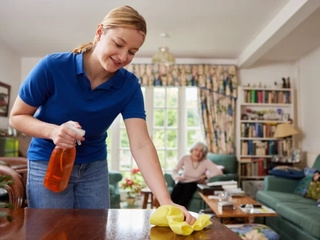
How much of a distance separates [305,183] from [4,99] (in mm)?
4519

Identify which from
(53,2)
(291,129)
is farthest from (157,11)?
(291,129)

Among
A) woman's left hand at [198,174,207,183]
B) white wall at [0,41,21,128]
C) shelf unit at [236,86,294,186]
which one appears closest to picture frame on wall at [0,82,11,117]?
white wall at [0,41,21,128]

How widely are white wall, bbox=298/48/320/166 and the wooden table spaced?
4.82m

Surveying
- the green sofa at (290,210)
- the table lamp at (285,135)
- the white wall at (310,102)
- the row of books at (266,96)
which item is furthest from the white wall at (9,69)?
the white wall at (310,102)

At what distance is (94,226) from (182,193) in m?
3.88

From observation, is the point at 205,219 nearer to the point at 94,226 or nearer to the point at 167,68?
the point at 94,226

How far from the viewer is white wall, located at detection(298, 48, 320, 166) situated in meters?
5.17

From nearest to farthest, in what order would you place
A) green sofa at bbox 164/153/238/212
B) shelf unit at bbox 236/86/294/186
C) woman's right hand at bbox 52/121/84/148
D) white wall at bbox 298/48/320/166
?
1. woman's right hand at bbox 52/121/84/148
2. green sofa at bbox 164/153/238/212
3. white wall at bbox 298/48/320/166
4. shelf unit at bbox 236/86/294/186

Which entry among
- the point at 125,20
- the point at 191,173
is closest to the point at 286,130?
the point at 191,173

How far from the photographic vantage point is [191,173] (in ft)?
15.7

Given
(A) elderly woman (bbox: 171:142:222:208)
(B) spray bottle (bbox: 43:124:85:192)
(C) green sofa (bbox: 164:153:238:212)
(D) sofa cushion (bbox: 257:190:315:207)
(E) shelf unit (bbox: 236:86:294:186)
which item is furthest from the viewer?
(E) shelf unit (bbox: 236:86:294:186)

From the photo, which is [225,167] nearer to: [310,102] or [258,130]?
[258,130]

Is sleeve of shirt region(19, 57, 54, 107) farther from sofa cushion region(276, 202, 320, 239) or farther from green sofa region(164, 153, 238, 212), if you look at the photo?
green sofa region(164, 153, 238, 212)

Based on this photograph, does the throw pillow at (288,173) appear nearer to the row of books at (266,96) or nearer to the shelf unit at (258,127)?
the shelf unit at (258,127)
